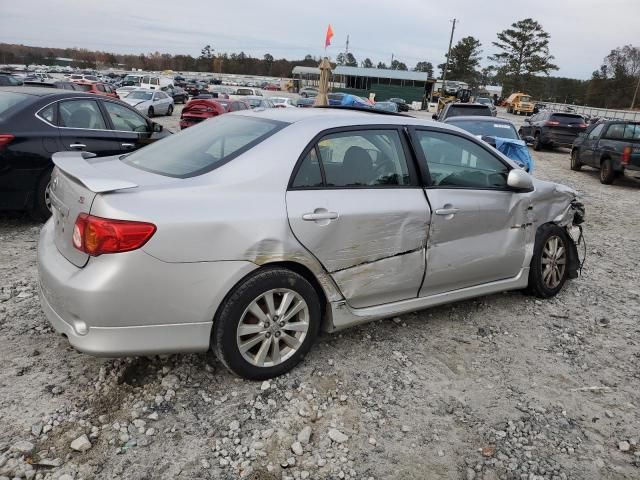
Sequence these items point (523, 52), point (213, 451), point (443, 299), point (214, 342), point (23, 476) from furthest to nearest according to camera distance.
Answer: point (523, 52), point (443, 299), point (214, 342), point (213, 451), point (23, 476)

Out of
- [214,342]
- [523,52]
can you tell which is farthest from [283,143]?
[523,52]

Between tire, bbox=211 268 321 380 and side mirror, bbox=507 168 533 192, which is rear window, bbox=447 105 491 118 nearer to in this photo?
side mirror, bbox=507 168 533 192

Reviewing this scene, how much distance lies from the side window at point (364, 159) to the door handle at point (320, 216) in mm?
206

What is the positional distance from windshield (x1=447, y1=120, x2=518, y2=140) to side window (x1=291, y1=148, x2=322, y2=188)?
7.84 m

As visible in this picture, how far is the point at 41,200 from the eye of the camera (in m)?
5.64

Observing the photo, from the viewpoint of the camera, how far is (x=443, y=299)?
3.77 metres

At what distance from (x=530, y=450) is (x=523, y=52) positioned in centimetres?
8873

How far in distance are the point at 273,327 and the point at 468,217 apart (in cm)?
170

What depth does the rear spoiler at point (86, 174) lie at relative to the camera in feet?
8.55

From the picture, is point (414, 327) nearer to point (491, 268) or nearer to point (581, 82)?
point (491, 268)

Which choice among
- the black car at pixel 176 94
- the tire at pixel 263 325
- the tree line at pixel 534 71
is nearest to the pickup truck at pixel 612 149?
the tire at pixel 263 325

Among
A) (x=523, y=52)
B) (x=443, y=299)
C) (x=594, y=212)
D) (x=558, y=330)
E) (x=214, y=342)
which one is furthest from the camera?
(x=523, y=52)

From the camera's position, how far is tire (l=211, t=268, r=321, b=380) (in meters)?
2.81

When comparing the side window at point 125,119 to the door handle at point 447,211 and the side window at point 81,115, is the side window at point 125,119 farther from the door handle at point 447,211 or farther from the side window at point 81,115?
the door handle at point 447,211
